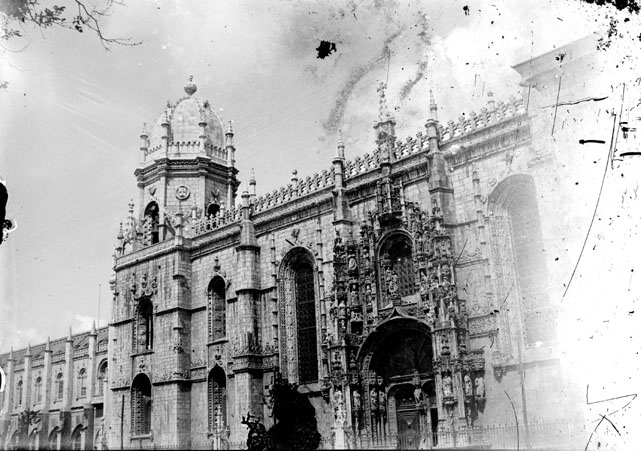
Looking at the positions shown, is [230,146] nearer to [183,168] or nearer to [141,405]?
[183,168]

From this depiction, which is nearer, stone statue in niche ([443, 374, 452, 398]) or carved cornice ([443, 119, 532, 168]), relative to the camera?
stone statue in niche ([443, 374, 452, 398])

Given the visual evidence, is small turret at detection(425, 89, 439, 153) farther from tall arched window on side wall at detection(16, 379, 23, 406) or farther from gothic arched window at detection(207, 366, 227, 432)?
tall arched window on side wall at detection(16, 379, 23, 406)

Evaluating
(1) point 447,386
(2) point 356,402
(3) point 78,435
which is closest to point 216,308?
(2) point 356,402

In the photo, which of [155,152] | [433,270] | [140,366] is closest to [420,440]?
[433,270]

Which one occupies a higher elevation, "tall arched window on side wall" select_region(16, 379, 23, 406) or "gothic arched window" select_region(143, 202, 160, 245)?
"gothic arched window" select_region(143, 202, 160, 245)

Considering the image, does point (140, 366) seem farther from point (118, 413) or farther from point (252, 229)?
point (252, 229)

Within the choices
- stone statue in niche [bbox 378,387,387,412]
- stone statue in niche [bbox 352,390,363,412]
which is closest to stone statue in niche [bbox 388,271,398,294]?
stone statue in niche [bbox 378,387,387,412]
